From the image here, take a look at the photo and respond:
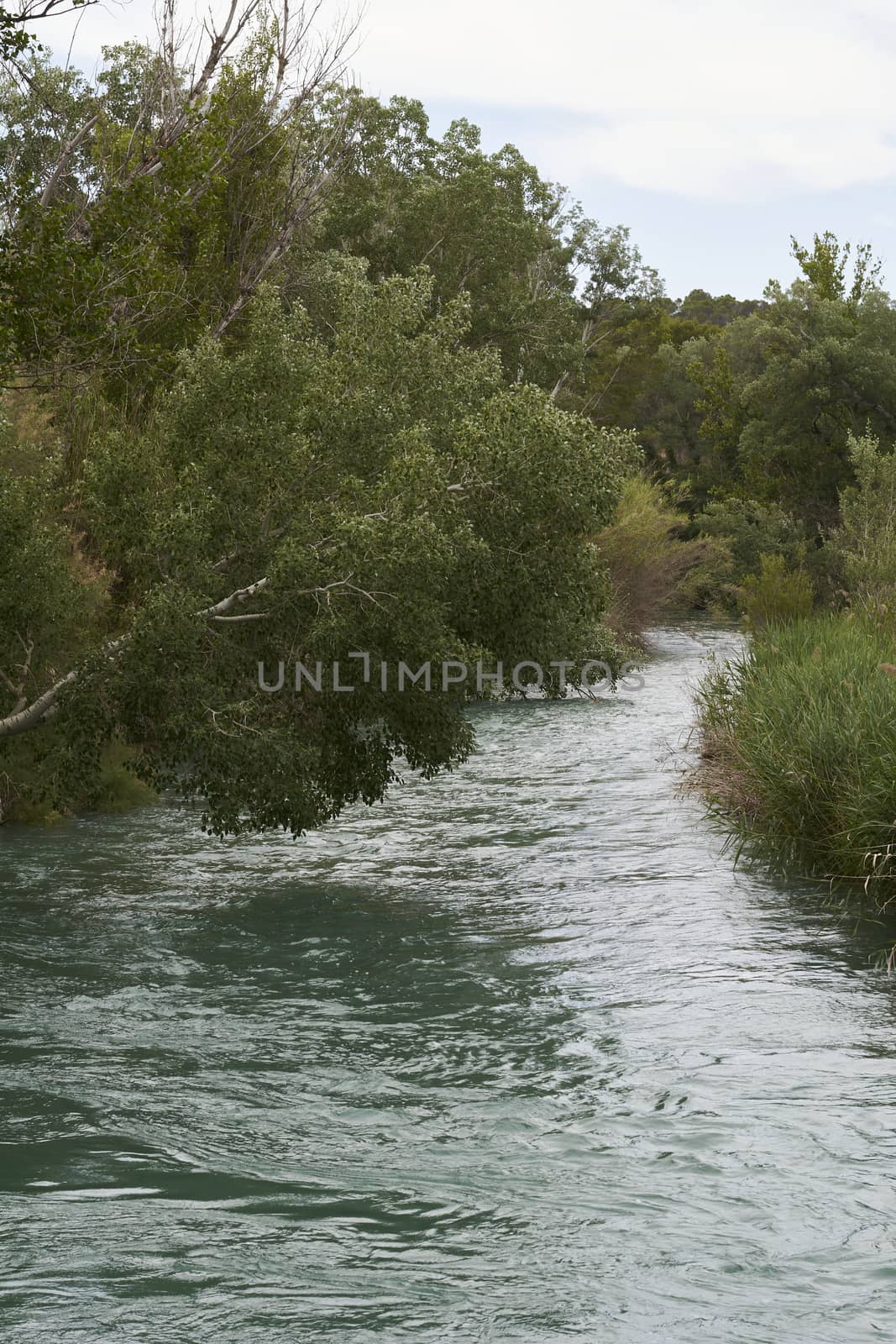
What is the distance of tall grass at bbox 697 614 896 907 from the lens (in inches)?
584

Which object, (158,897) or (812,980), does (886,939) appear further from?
(158,897)

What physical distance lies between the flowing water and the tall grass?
1.96 feet

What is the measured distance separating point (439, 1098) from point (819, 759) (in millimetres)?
7007

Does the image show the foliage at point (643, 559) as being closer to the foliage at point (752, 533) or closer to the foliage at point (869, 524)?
the foliage at point (869, 524)

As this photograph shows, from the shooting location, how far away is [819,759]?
16.0m

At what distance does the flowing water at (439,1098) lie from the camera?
782 centimetres

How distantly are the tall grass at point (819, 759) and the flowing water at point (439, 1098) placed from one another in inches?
23.5

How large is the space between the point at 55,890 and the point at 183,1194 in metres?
7.90

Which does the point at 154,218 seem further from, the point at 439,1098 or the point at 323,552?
the point at 439,1098

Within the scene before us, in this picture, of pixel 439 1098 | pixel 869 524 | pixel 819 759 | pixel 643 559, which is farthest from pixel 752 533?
pixel 439 1098

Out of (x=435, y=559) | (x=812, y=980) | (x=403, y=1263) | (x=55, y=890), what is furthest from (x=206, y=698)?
(x=403, y=1263)

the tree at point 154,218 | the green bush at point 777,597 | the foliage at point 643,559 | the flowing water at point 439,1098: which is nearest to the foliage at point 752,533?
the foliage at point 643,559

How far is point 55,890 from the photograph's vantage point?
16.4m

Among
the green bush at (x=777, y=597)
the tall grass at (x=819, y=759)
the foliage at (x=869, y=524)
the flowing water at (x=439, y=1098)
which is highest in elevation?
the foliage at (x=869, y=524)
